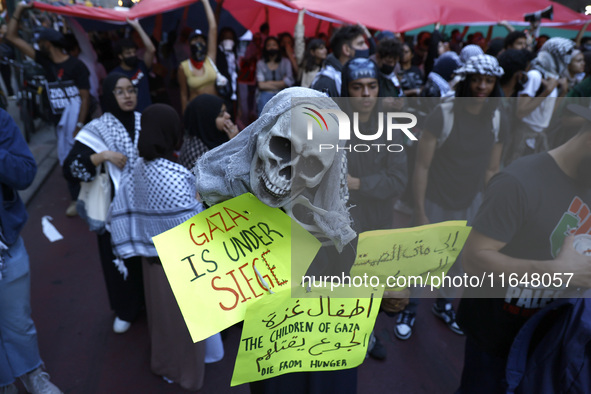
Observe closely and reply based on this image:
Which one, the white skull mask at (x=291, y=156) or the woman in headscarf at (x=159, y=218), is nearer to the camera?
the white skull mask at (x=291, y=156)

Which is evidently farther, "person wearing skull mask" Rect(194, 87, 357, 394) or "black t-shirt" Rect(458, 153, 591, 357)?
"black t-shirt" Rect(458, 153, 591, 357)

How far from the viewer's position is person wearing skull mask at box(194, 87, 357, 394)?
1092 mm

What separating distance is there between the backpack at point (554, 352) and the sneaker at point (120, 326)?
2729 millimetres

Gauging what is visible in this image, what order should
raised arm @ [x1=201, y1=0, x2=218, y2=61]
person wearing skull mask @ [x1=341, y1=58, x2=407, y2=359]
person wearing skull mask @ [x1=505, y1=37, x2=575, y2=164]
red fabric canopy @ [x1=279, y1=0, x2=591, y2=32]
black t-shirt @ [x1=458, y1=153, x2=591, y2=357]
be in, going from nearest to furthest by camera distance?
black t-shirt @ [x1=458, y1=153, x2=591, y2=357], person wearing skull mask @ [x1=341, y1=58, x2=407, y2=359], person wearing skull mask @ [x1=505, y1=37, x2=575, y2=164], raised arm @ [x1=201, y1=0, x2=218, y2=61], red fabric canopy @ [x1=279, y1=0, x2=591, y2=32]

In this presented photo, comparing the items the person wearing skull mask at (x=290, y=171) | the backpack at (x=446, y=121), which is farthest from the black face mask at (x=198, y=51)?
the person wearing skull mask at (x=290, y=171)

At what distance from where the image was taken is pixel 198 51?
5160mm

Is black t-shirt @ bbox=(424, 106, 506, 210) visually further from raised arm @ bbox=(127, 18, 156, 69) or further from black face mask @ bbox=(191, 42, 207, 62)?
raised arm @ bbox=(127, 18, 156, 69)

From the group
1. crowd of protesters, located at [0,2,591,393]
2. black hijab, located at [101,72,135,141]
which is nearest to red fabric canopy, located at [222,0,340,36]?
crowd of protesters, located at [0,2,591,393]

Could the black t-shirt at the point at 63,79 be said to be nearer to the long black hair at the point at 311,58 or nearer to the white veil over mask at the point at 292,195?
the long black hair at the point at 311,58

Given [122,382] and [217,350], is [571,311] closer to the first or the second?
[217,350]

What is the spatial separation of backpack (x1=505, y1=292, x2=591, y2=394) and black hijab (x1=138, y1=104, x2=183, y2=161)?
1.97m

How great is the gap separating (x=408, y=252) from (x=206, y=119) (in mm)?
1828

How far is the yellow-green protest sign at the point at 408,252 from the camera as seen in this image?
135 cm

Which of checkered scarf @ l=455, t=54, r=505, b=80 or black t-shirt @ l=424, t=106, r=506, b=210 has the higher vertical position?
checkered scarf @ l=455, t=54, r=505, b=80
